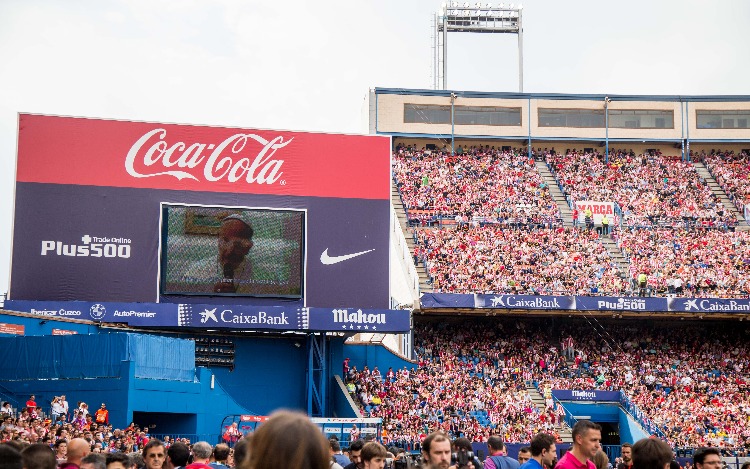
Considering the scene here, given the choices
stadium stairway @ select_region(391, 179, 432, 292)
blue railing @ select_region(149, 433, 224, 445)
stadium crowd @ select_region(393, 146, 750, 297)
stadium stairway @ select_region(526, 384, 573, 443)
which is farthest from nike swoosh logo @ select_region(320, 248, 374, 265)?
stadium stairway @ select_region(526, 384, 573, 443)

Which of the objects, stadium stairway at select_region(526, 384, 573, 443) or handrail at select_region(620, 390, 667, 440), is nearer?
stadium stairway at select_region(526, 384, 573, 443)

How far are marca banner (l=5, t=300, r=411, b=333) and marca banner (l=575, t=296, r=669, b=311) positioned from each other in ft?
34.3

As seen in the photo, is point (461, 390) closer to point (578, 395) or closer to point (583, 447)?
point (578, 395)

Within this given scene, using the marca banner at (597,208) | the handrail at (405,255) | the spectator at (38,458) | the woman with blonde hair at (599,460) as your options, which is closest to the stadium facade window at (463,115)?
the marca banner at (597,208)

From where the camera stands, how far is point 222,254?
113ft

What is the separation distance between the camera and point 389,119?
2154 inches

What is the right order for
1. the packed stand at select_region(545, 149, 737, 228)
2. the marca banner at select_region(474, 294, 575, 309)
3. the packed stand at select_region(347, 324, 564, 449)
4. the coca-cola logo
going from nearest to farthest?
1. the coca-cola logo
2. the packed stand at select_region(347, 324, 564, 449)
3. the marca banner at select_region(474, 294, 575, 309)
4. the packed stand at select_region(545, 149, 737, 228)

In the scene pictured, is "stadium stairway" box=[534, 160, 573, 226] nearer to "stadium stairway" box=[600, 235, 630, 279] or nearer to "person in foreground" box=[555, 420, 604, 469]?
"stadium stairway" box=[600, 235, 630, 279]

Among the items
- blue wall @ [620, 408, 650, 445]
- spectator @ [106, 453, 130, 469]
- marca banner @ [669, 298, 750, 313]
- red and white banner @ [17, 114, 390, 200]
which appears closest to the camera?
spectator @ [106, 453, 130, 469]

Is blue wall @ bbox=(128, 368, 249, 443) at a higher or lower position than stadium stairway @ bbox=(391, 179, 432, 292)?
lower

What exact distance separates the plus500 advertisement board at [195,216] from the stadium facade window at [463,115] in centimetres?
1828

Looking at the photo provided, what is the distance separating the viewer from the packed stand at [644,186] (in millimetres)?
51062

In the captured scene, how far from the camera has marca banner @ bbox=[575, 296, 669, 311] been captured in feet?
143

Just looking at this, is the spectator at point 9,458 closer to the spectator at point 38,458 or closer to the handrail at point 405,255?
the spectator at point 38,458
